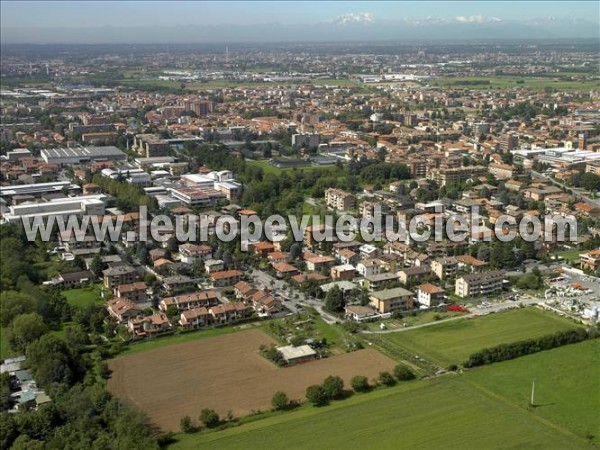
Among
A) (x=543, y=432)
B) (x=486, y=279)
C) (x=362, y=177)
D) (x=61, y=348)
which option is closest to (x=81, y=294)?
(x=61, y=348)

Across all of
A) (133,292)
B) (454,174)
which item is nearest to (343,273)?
→ (133,292)

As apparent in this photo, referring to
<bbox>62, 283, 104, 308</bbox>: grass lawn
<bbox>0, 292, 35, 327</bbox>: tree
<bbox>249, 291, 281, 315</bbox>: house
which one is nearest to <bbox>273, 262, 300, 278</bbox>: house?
<bbox>249, 291, 281, 315</bbox>: house

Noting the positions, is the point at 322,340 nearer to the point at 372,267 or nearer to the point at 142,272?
the point at 372,267

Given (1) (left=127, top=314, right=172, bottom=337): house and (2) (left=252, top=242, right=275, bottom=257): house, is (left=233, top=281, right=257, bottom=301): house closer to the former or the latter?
(1) (left=127, top=314, right=172, bottom=337): house

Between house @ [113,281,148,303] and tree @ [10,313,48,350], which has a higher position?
tree @ [10,313,48,350]

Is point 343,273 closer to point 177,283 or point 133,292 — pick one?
point 177,283

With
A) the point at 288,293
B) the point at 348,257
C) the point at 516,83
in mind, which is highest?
the point at 516,83
